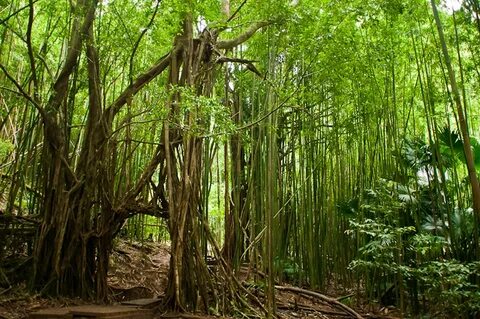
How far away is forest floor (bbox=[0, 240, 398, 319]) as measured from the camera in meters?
3.83

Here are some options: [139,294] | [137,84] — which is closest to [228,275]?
[139,294]

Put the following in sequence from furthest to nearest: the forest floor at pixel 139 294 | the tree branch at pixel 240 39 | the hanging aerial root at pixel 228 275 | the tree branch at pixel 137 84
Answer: the tree branch at pixel 240 39 → the tree branch at pixel 137 84 → the hanging aerial root at pixel 228 275 → the forest floor at pixel 139 294

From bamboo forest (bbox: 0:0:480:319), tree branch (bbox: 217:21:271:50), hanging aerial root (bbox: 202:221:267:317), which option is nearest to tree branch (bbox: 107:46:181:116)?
bamboo forest (bbox: 0:0:480:319)

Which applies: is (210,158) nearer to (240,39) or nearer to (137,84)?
(137,84)

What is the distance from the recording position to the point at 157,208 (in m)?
4.36

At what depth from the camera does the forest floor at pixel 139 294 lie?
383cm

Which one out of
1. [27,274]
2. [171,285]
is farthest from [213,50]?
[27,274]

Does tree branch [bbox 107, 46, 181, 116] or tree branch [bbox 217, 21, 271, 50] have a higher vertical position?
tree branch [bbox 217, 21, 271, 50]

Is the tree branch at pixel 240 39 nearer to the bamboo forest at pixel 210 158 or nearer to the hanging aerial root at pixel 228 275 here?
the bamboo forest at pixel 210 158

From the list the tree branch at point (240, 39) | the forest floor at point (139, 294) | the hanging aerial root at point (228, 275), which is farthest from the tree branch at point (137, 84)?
the forest floor at point (139, 294)

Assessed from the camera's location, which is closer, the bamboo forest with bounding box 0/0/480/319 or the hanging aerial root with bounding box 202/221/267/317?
the bamboo forest with bounding box 0/0/480/319

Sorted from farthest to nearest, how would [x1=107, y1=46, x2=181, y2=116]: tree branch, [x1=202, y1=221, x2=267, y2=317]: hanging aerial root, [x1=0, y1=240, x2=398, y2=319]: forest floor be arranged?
[x1=107, y1=46, x2=181, y2=116]: tree branch, [x1=202, y1=221, x2=267, y2=317]: hanging aerial root, [x1=0, y1=240, x2=398, y2=319]: forest floor

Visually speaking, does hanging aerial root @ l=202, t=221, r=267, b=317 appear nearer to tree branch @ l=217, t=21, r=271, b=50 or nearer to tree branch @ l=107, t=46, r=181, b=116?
tree branch @ l=107, t=46, r=181, b=116

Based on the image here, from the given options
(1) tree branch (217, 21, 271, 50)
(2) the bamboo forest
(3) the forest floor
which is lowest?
(3) the forest floor
